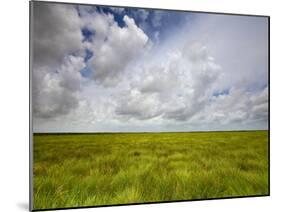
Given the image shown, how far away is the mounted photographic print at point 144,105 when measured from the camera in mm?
4594

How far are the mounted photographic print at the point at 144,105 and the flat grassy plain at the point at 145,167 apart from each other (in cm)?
1

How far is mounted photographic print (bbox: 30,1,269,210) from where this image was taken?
459cm

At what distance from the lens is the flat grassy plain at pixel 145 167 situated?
181 inches

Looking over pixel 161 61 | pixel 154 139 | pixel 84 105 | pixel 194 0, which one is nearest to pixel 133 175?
pixel 154 139

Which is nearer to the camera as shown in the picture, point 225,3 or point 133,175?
point 133,175

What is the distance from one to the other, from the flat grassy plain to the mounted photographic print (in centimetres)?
1

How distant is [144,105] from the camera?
4891mm

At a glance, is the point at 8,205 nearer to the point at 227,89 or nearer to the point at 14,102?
the point at 14,102

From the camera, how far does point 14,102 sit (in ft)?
15.2

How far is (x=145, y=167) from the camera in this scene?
488 cm

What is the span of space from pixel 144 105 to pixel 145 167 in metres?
0.68

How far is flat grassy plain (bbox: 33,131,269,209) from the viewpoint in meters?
4.60

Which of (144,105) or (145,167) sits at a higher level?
(144,105)

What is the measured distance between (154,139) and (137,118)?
30cm
